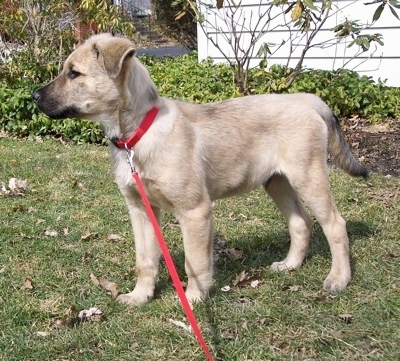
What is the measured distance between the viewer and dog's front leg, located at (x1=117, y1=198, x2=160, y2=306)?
4086mm

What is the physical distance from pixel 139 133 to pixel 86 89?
0.42 meters

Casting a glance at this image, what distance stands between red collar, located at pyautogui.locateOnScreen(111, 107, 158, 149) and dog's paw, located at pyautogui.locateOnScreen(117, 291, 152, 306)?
3.47ft

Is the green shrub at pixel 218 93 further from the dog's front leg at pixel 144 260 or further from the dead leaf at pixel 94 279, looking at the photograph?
the dog's front leg at pixel 144 260

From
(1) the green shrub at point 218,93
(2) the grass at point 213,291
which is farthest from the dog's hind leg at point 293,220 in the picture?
(1) the green shrub at point 218,93

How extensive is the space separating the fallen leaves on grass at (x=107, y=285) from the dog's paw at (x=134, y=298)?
0.21 ft

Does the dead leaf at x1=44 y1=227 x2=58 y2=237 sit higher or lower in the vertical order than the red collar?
lower

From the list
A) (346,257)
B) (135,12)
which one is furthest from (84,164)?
(135,12)

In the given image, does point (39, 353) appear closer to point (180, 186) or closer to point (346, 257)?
point (180, 186)

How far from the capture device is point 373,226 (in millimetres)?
5254

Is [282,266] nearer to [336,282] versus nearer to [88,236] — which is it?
[336,282]

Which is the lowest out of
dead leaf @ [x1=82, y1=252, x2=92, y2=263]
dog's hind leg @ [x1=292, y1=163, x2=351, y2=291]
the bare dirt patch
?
the bare dirt patch

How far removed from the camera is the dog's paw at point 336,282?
13.6ft

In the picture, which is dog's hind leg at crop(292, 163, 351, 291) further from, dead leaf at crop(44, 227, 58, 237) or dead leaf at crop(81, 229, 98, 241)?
dead leaf at crop(44, 227, 58, 237)

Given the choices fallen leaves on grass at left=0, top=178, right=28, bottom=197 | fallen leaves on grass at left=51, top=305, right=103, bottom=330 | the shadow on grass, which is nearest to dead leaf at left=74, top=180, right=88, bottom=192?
fallen leaves on grass at left=0, top=178, right=28, bottom=197
